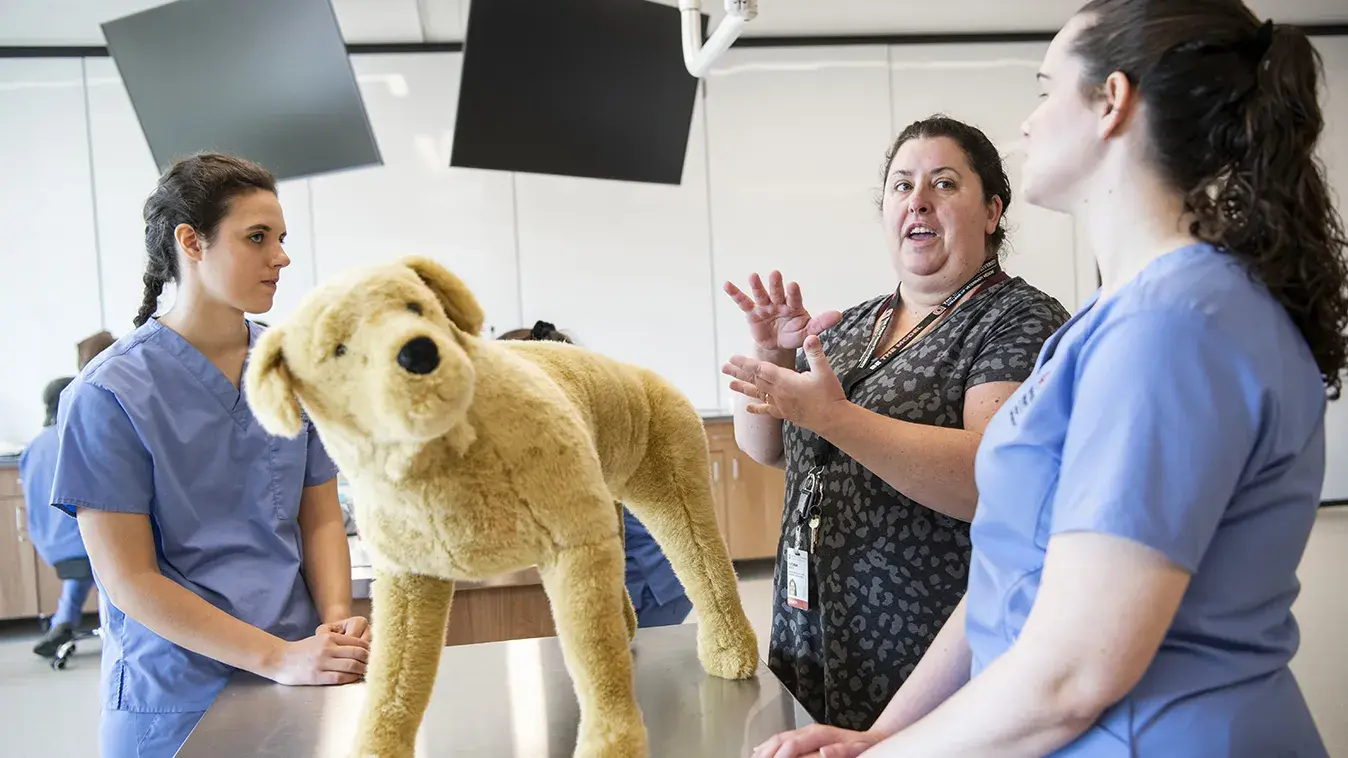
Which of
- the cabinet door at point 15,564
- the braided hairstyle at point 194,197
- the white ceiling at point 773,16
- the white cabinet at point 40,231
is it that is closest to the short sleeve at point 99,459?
the braided hairstyle at point 194,197

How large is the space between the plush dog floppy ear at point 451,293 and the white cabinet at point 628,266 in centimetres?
465

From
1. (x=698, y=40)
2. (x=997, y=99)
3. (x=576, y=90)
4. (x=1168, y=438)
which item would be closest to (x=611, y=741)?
(x=1168, y=438)

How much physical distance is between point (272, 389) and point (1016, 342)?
3.09 ft

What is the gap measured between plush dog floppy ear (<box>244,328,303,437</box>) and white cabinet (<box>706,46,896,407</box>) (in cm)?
493

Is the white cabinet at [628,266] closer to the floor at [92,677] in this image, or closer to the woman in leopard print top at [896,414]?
the floor at [92,677]

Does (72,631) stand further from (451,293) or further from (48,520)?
(451,293)

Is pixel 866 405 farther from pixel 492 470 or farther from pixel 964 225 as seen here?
pixel 492 470

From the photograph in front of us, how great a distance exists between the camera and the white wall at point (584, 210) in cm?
520

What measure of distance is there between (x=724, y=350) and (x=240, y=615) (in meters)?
4.49

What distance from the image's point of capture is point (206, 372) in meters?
1.45

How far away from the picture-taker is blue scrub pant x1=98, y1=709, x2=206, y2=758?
141 centimetres

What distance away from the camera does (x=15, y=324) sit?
5.16 metres

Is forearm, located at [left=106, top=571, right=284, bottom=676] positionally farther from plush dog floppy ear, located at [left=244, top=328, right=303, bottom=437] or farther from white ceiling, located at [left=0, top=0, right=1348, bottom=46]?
white ceiling, located at [left=0, top=0, right=1348, bottom=46]

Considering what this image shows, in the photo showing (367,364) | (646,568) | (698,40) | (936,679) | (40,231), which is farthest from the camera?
(40,231)
